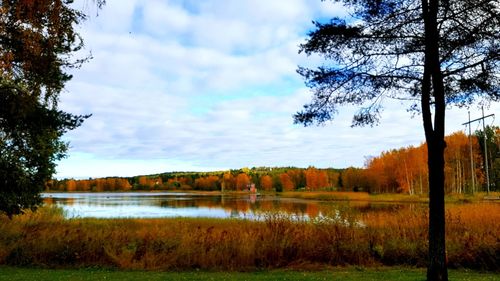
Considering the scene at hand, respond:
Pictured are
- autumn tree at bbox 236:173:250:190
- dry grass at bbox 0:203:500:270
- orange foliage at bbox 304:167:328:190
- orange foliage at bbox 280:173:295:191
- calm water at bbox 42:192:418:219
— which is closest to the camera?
dry grass at bbox 0:203:500:270

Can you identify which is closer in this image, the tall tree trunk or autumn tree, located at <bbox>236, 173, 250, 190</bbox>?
the tall tree trunk

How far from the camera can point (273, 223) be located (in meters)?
14.8

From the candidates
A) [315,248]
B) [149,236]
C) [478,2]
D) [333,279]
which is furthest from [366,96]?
[149,236]

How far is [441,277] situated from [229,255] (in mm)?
6700

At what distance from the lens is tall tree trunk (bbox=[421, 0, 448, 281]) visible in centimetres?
812

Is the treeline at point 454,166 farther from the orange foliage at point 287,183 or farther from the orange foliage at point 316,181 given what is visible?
the orange foliage at point 287,183

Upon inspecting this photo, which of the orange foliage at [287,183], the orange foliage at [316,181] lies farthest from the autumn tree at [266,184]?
the orange foliage at [316,181]

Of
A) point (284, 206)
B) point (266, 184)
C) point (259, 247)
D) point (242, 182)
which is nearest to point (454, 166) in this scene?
point (284, 206)

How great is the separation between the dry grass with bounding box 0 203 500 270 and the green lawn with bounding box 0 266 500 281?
89 cm

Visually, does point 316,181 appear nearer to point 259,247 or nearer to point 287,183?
point 287,183

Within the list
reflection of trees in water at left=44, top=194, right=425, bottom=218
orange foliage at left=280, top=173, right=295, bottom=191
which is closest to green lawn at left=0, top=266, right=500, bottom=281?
reflection of trees in water at left=44, top=194, right=425, bottom=218

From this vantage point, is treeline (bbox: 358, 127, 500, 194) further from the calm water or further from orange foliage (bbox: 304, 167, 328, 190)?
orange foliage (bbox: 304, 167, 328, 190)

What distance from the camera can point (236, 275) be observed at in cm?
1159

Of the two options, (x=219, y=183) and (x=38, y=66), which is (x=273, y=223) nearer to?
(x=38, y=66)
